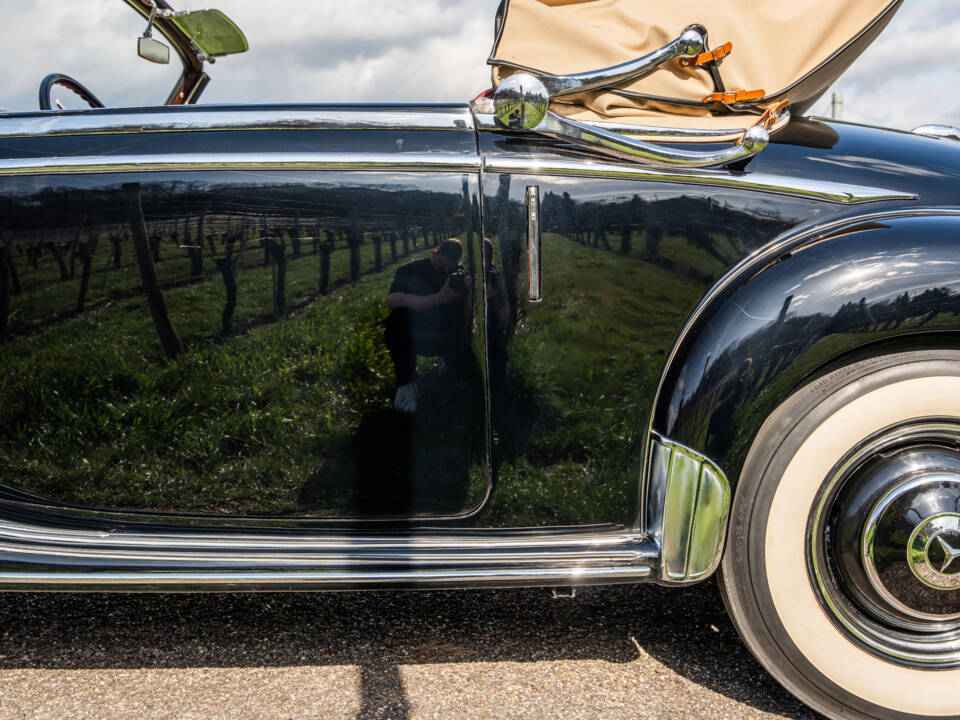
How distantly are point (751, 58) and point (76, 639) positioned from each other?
2.13 metres

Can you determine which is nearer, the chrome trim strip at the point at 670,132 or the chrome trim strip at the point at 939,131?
the chrome trim strip at the point at 670,132

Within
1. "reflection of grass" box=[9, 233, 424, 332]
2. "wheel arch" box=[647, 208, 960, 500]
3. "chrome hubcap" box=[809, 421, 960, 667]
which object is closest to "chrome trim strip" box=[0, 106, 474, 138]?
"reflection of grass" box=[9, 233, 424, 332]

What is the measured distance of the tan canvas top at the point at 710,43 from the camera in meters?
1.63

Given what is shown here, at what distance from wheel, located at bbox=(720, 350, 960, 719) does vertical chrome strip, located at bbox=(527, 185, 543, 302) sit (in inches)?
Answer: 21.5

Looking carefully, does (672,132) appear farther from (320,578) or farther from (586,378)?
(320,578)

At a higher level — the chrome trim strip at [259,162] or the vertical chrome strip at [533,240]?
the chrome trim strip at [259,162]

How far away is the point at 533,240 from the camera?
154 centimetres

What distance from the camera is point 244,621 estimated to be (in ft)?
6.56

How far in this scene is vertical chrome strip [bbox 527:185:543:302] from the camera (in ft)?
5.03

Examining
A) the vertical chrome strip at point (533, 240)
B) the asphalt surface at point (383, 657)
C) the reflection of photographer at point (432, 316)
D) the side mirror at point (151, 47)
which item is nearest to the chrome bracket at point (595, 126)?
the vertical chrome strip at point (533, 240)

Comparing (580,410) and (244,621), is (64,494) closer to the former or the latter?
(244,621)

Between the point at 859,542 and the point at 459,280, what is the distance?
96cm

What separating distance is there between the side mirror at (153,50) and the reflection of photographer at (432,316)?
1.46 m

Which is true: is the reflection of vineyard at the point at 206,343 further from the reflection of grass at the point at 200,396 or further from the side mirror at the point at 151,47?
the side mirror at the point at 151,47
